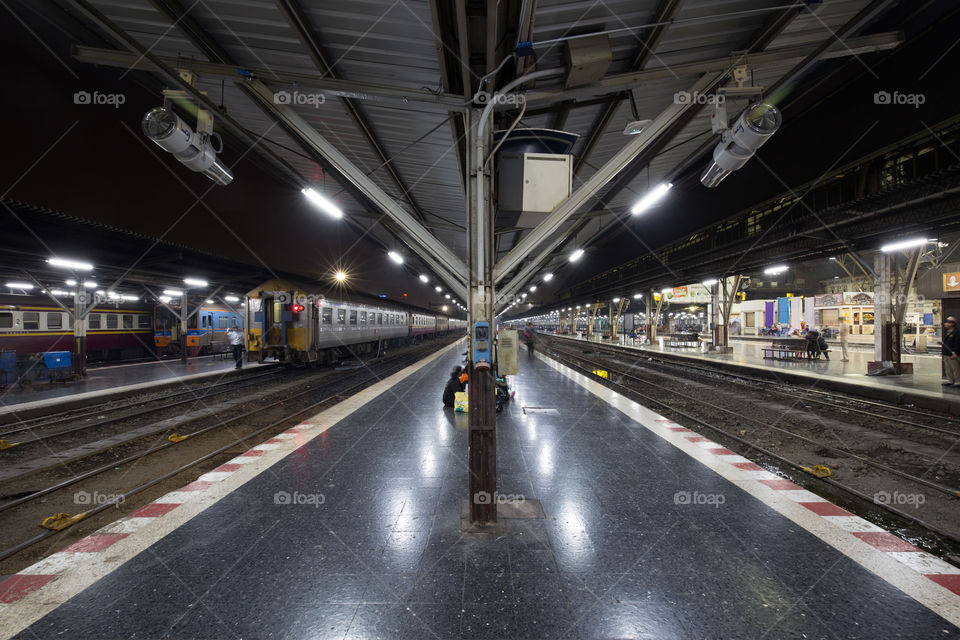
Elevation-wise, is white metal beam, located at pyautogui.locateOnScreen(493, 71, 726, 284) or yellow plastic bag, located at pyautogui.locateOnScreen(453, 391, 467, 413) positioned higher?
white metal beam, located at pyautogui.locateOnScreen(493, 71, 726, 284)

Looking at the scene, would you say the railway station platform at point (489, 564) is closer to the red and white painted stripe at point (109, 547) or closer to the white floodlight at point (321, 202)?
the red and white painted stripe at point (109, 547)

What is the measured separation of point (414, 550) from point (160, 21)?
540 cm

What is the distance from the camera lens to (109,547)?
3258mm

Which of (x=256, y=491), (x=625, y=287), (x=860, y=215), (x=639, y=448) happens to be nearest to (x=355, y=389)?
(x=256, y=491)

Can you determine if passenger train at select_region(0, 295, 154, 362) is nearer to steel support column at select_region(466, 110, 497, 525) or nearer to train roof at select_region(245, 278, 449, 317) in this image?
train roof at select_region(245, 278, 449, 317)

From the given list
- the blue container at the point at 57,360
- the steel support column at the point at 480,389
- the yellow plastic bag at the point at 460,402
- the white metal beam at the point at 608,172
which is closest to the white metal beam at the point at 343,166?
the steel support column at the point at 480,389

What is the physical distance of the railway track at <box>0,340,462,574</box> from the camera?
3.65m

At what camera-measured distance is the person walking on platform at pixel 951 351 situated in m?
10.3

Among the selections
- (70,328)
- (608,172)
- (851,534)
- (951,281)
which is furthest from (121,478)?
(951,281)

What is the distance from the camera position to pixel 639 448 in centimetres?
589
